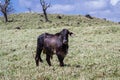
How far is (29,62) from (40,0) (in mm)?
71042

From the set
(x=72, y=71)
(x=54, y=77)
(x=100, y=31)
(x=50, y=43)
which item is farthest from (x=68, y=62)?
(x=100, y=31)

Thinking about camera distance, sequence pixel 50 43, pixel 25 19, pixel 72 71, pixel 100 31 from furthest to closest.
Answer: pixel 25 19, pixel 100 31, pixel 50 43, pixel 72 71

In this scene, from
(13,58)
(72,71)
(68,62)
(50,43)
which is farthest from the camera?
(13,58)

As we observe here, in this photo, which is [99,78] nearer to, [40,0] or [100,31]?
[100,31]

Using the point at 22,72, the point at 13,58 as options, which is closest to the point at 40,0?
the point at 13,58

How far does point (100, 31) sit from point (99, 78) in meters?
29.7

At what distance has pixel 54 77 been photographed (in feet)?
44.3

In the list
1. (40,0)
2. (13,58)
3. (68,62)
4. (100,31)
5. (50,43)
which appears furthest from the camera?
(40,0)

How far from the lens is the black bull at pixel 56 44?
54.9 ft

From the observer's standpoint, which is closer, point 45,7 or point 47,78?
point 47,78

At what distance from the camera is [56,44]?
56.1 feet

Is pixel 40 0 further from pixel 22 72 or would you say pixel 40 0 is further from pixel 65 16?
pixel 22 72

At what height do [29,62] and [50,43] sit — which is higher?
[50,43]

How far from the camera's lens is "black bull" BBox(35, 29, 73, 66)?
16.7 metres
